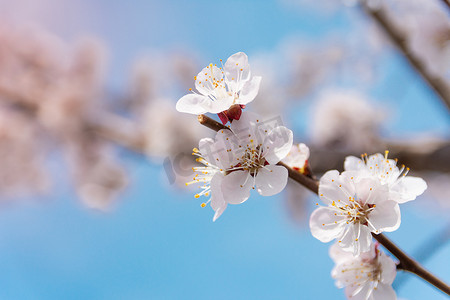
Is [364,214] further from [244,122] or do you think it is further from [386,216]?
[244,122]

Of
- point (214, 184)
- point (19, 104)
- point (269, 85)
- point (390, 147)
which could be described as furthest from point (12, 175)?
point (214, 184)

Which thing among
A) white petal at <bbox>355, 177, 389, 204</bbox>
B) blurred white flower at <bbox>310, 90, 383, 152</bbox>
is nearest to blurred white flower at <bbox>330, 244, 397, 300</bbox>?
white petal at <bbox>355, 177, 389, 204</bbox>

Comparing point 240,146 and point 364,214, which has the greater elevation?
point 240,146

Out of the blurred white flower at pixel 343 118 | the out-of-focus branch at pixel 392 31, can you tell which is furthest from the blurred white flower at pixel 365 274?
the blurred white flower at pixel 343 118

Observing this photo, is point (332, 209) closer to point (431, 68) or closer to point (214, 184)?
point (214, 184)

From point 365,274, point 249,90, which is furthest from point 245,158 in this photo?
point 365,274

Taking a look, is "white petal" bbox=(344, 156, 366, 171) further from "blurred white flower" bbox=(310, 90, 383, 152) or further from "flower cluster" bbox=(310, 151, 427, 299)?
"blurred white flower" bbox=(310, 90, 383, 152)
